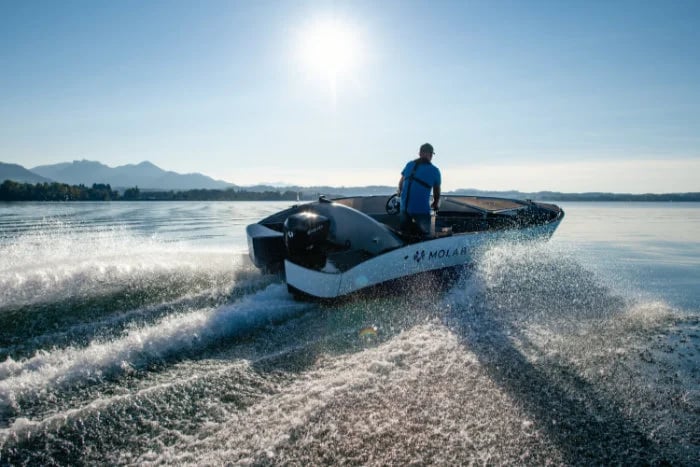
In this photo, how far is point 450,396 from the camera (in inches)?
102

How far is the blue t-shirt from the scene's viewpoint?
20.4ft

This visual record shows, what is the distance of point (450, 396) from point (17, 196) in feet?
Answer: 157

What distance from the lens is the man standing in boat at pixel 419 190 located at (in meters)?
6.22

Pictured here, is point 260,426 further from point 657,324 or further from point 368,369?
point 657,324

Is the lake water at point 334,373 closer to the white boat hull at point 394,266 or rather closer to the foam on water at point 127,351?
the foam on water at point 127,351

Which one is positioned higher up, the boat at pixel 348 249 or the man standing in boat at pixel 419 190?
the man standing in boat at pixel 419 190

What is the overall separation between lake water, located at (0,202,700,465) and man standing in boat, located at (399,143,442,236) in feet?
4.16

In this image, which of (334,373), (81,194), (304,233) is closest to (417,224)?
(304,233)

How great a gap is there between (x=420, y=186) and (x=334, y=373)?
13.4 ft

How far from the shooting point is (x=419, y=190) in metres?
6.28

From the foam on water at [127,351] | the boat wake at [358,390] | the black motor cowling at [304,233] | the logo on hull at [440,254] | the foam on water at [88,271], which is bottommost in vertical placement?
the boat wake at [358,390]

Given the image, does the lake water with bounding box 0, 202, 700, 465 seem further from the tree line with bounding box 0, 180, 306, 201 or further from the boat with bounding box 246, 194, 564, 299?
the tree line with bounding box 0, 180, 306, 201

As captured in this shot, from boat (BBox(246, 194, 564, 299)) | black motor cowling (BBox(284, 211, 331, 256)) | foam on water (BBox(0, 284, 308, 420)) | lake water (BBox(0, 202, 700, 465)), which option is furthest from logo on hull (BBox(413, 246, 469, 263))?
foam on water (BBox(0, 284, 308, 420))

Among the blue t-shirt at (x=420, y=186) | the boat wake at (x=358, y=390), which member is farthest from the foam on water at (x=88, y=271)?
the blue t-shirt at (x=420, y=186)
